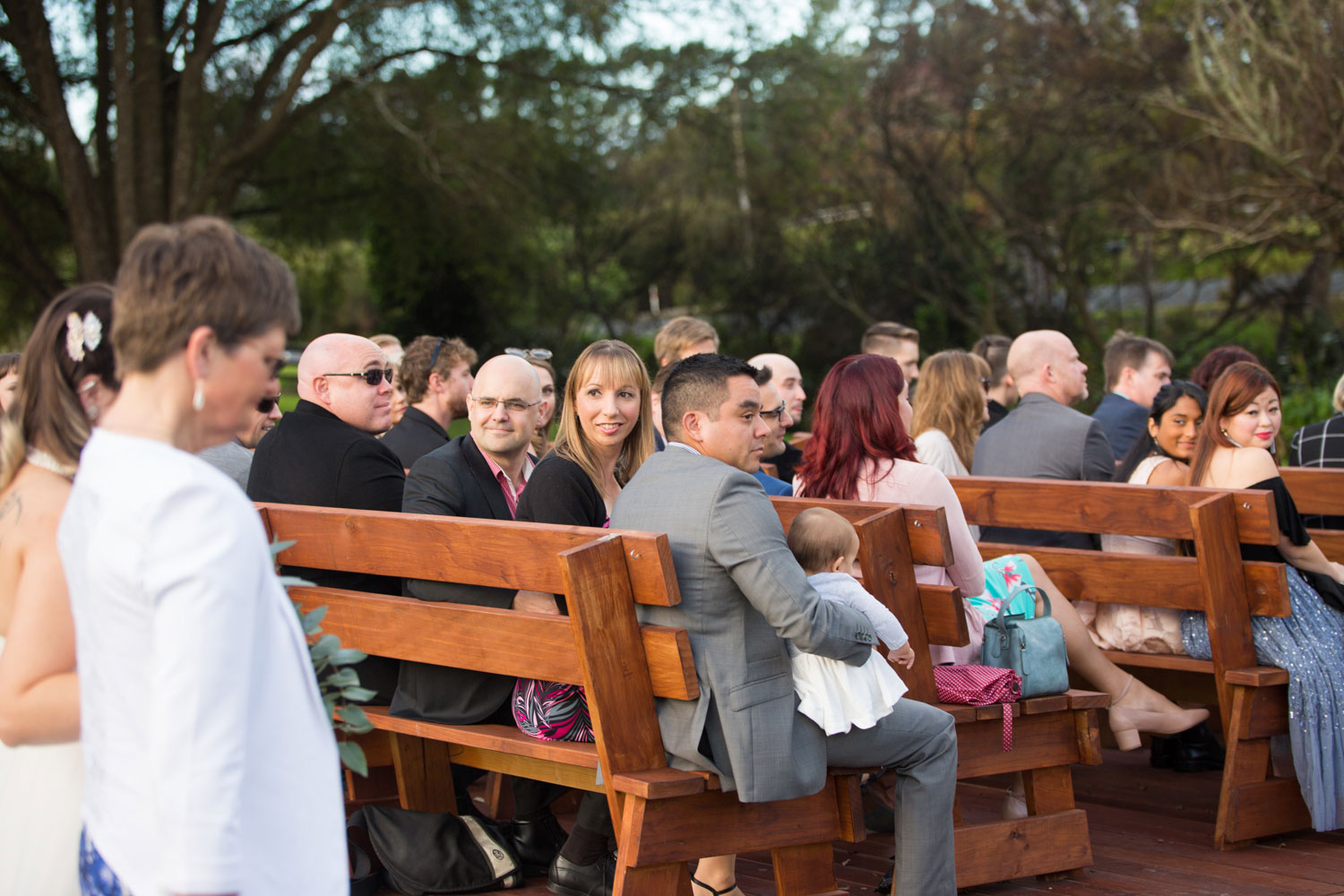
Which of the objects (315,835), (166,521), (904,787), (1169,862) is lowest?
(1169,862)

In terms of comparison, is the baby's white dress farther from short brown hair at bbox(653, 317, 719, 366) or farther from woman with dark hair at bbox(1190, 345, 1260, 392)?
woman with dark hair at bbox(1190, 345, 1260, 392)

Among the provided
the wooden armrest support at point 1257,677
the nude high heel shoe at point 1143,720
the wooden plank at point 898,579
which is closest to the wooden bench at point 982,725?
the wooden plank at point 898,579

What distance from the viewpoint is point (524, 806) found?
471 centimetres

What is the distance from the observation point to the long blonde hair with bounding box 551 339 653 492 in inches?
194

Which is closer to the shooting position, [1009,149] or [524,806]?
[524,806]

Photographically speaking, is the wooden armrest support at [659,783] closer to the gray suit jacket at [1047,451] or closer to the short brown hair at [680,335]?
the gray suit jacket at [1047,451]

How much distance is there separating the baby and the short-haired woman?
195 cm

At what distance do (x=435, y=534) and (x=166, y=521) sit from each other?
89.9 inches

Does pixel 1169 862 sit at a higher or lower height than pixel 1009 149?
lower

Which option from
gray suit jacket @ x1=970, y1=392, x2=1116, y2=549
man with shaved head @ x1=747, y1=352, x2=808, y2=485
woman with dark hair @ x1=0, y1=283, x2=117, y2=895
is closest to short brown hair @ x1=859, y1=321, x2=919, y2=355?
man with shaved head @ x1=747, y1=352, x2=808, y2=485

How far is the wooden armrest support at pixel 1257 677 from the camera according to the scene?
4738 mm

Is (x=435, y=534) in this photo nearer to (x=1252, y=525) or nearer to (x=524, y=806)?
(x=524, y=806)

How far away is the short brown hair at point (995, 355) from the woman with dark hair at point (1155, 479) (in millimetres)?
2317

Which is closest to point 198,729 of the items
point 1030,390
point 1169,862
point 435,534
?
point 435,534
